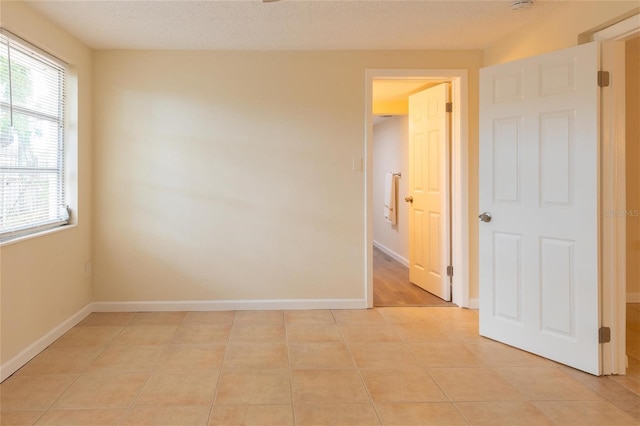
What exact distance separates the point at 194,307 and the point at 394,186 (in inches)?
149

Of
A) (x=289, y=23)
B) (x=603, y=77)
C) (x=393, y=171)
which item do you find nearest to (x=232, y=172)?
(x=289, y=23)

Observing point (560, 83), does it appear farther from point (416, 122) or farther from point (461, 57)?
point (416, 122)

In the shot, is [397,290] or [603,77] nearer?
[603,77]

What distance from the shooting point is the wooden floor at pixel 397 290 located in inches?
170

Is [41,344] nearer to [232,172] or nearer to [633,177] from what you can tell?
[232,172]

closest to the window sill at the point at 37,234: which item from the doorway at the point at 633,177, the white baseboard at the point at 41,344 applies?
the white baseboard at the point at 41,344

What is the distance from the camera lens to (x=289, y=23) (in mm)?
3322

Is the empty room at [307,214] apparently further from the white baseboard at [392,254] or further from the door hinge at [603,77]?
the white baseboard at [392,254]

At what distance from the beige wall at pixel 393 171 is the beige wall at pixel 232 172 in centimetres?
242

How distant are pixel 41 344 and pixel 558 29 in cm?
410

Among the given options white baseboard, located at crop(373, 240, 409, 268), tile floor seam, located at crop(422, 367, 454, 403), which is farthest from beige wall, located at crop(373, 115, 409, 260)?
tile floor seam, located at crop(422, 367, 454, 403)

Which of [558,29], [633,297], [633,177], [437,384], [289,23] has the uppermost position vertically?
[289,23]

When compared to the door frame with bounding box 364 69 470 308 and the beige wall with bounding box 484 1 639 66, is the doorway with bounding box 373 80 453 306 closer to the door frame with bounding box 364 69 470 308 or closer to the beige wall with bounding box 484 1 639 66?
the door frame with bounding box 364 69 470 308

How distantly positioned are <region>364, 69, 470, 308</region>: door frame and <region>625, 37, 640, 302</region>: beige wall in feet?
5.88
